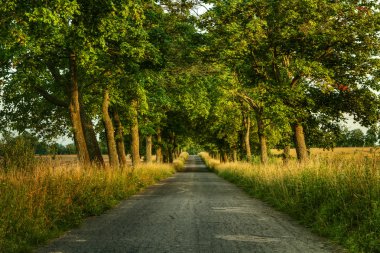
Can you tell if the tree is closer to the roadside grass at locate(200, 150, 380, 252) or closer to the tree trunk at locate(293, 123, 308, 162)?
the tree trunk at locate(293, 123, 308, 162)

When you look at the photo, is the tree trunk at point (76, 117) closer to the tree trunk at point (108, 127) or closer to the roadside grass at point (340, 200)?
the tree trunk at point (108, 127)

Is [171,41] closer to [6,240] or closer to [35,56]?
[35,56]

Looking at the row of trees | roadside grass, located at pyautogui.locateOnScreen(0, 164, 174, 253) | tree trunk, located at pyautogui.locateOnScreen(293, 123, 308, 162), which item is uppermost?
the row of trees

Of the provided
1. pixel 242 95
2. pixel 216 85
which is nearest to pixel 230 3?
pixel 216 85

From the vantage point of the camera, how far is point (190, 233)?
7750 millimetres

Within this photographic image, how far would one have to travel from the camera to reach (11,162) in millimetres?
11320

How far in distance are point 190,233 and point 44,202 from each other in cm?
323

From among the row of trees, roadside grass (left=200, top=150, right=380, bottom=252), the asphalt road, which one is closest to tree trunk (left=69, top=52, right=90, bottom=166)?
the row of trees

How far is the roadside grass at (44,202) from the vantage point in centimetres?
698

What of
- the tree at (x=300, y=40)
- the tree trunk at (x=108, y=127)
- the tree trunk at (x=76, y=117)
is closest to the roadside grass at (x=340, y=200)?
the tree at (x=300, y=40)

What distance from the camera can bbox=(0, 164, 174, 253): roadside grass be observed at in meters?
6.98

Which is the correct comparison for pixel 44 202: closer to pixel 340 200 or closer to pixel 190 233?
pixel 190 233

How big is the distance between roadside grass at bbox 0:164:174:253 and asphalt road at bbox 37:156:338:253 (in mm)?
371

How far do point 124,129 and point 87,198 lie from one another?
1841cm
